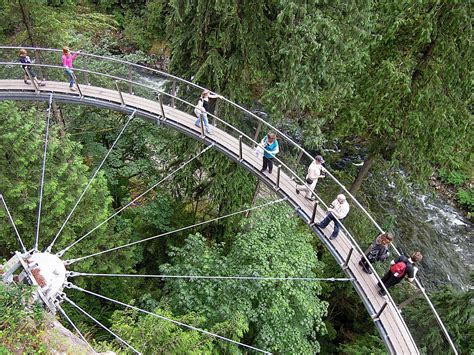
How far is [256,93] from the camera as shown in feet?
58.3

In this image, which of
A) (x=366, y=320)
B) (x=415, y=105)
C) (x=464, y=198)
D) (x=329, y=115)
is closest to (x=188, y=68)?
(x=329, y=115)

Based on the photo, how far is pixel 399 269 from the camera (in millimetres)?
8703

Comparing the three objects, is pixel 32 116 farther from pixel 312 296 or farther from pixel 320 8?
pixel 312 296

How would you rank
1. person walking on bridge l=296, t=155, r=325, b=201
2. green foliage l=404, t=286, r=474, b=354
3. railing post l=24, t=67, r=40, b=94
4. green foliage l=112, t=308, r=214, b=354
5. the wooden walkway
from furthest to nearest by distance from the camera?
railing post l=24, t=67, r=40, b=94 < green foliage l=404, t=286, r=474, b=354 < person walking on bridge l=296, t=155, r=325, b=201 < green foliage l=112, t=308, r=214, b=354 < the wooden walkway

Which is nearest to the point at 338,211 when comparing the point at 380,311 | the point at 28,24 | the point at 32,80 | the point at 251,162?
the point at 380,311

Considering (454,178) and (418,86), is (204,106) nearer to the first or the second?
(418,86)

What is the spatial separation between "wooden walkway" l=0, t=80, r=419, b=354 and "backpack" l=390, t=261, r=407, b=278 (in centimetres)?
75

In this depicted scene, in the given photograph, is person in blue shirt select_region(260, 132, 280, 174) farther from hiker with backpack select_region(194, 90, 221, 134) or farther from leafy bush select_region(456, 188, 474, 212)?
leafy bush select_region(456, 188, 474, 212)

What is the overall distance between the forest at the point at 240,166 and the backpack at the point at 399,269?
3143mm

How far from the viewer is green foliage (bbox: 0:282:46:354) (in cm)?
640

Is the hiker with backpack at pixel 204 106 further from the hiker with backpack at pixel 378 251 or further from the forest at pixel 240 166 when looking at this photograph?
the hiker with backpack at pixel 378 251

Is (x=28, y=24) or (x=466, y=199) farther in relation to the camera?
(x=466, y=199)

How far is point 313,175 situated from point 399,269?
2.90 metres

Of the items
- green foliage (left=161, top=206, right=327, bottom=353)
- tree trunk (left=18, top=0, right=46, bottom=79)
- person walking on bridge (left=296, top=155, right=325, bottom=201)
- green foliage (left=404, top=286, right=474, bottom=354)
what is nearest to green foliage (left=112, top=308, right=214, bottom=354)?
green foliage (left=161, top=206, right=327, bottom=353)
